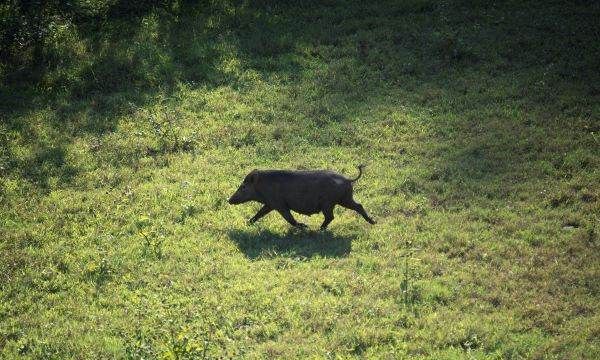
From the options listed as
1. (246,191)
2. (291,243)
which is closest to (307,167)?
(246,191)

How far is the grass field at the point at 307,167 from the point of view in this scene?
403 inches

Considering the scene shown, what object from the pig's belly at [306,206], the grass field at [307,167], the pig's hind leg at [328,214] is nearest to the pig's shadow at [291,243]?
the grass field at [307,167]

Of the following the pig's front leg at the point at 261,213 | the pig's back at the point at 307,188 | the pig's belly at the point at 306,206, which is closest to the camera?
the pig's back at the point at 307,188

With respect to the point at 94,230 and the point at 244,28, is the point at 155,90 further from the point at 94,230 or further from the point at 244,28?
the point at 94,230

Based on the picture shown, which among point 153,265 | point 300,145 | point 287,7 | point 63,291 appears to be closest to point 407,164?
point 300,145

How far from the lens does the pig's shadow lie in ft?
39.9

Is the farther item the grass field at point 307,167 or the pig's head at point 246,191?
the pig's head at point 246,191

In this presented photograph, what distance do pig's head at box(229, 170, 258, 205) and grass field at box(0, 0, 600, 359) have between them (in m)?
0.39

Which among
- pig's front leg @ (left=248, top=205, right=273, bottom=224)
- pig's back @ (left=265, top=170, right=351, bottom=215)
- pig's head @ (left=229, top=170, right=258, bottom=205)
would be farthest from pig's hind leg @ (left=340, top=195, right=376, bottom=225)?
pig's head @ (left=229, top=170, right=258, bottom=205)

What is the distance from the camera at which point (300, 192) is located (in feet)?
41.8

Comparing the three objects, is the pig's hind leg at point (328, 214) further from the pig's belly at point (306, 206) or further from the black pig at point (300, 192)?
the pig's belly at point (306, 206)

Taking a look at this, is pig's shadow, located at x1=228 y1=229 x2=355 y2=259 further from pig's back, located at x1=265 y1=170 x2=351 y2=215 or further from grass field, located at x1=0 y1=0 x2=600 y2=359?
pig's back, located at x1=265 y1=170 x2=351 y2=215

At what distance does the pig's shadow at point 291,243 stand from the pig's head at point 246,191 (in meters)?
0.65

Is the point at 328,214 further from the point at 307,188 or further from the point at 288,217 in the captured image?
the point at 288,217
